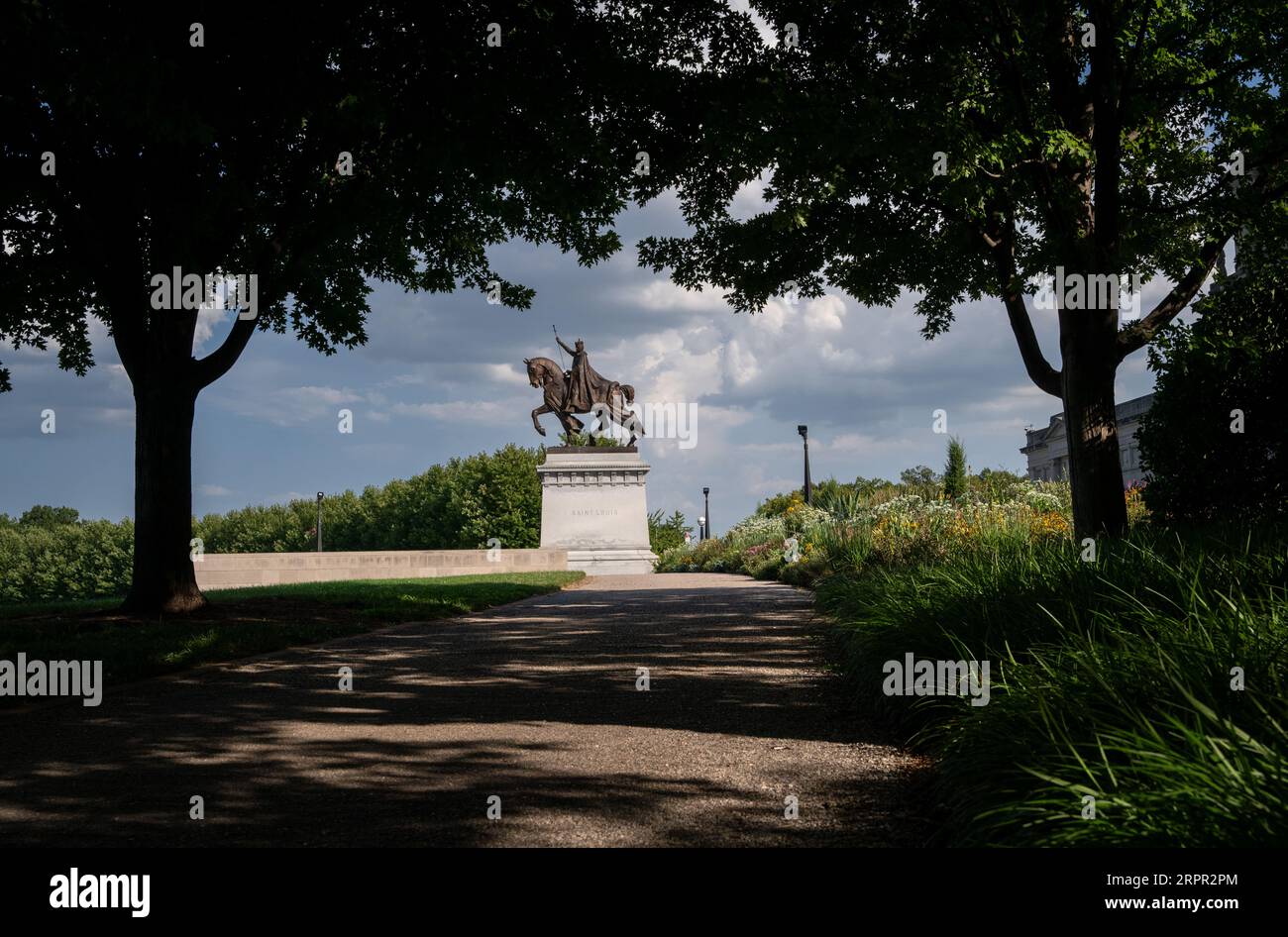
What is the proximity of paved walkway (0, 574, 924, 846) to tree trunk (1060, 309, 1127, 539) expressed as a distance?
562cm

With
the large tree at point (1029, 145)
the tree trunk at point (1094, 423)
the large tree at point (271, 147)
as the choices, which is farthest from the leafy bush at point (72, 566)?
the tree trunk at point (1094, 423)

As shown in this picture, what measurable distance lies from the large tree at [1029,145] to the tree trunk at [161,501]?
821cm

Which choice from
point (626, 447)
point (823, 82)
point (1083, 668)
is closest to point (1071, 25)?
point (823, 82)

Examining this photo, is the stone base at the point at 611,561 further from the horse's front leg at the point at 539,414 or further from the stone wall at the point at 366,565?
the horse's front leg at the point at 539,414

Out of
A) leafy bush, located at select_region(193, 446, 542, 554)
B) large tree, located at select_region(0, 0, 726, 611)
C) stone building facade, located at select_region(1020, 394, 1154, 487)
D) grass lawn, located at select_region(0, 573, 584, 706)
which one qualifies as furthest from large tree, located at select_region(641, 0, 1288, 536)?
stone building facade, located at select_region(1020, 394, 1154, 487)

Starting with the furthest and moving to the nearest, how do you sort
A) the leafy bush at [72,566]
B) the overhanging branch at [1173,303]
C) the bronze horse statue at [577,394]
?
the leafy bush at [72,566]
the bronze horse statue at [577,394]
the overhanging branch at [1173,303]

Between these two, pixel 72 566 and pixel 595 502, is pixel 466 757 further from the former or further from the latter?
pixel 72 566

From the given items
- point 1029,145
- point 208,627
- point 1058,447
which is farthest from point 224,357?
point 1058,447

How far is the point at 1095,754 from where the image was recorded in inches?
149

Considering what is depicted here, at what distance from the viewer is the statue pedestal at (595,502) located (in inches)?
1515

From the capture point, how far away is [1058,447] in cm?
9419

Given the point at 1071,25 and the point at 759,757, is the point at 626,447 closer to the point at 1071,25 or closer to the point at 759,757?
the point at 1071,25

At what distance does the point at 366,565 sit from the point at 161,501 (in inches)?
901
